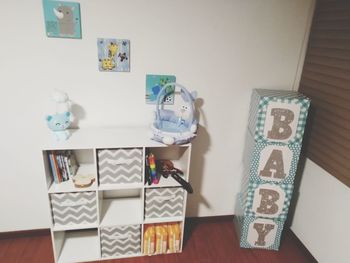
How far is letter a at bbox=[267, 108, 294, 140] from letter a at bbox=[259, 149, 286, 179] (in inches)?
4.7

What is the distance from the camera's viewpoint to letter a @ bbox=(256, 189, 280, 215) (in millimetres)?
2139

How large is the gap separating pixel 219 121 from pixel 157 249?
1.12 meters

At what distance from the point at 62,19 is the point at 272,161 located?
68.4 inches

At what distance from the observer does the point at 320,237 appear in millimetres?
2078

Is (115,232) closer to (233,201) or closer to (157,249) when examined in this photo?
(157,249)

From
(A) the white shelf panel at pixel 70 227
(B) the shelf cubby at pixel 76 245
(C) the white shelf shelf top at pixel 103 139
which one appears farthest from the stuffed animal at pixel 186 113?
(B) the shelf cubby at pixel 76 245

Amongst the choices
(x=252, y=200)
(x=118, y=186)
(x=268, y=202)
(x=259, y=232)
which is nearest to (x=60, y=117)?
(x=118, y=186)

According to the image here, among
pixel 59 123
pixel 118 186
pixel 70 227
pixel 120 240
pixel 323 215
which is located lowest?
pixel 120 240

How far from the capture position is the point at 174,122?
205 centimetres

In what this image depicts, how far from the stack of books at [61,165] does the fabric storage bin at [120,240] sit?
0.47m

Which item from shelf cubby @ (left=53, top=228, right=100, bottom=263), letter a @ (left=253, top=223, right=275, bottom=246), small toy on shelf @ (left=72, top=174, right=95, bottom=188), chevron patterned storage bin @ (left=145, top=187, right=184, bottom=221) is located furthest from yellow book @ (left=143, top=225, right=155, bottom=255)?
letter a @ (left=253, top=223, right=275, bottom=246)

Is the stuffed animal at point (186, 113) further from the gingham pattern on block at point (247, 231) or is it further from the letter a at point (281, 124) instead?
the gingham pattern on block at point (247, 231)

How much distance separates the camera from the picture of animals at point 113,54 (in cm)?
187

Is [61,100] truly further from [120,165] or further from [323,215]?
[323,215]
